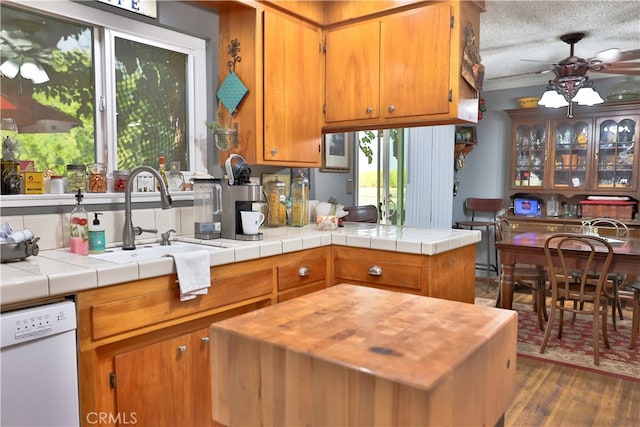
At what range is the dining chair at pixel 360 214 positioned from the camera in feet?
11.0

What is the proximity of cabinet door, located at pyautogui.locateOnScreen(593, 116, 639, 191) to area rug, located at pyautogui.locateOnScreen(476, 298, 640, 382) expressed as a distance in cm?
157

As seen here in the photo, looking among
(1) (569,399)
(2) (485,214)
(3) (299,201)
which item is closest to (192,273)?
(3) (299,201)

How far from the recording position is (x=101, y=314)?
1.54 m

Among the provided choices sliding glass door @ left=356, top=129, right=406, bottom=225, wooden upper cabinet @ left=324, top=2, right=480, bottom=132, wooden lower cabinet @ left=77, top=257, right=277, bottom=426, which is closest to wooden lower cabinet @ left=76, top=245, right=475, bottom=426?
wooden lower cabinet @ left=77, top=257, right=277, bottom=426

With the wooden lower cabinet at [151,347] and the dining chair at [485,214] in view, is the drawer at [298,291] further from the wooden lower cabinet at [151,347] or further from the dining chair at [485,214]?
the dining chair at [485,214]

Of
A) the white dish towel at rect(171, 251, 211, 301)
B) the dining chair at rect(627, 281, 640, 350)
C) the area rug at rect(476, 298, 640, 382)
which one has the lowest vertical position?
the area rug at rect(476, 298, 640, 382)

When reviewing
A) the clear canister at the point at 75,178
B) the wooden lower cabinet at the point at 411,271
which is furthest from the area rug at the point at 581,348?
the clear canister at the point at 75,178

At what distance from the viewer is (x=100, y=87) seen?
2.28m

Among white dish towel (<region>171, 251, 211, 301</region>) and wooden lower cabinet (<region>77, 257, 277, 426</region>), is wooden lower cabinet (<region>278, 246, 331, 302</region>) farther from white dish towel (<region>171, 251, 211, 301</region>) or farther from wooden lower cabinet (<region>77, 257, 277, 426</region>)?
white dish towel (<region>171, 251, 211, 301</region>)

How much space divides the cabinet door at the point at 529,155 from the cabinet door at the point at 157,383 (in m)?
4.82

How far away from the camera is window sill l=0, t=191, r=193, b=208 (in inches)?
73.0

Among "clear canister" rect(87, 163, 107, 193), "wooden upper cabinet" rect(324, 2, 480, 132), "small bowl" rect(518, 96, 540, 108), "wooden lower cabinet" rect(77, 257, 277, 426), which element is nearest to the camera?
"wooden lower cabinet" rect(77, 257, 277, 426)

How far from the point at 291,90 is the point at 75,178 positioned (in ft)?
4.18

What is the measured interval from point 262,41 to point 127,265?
1530 mm
